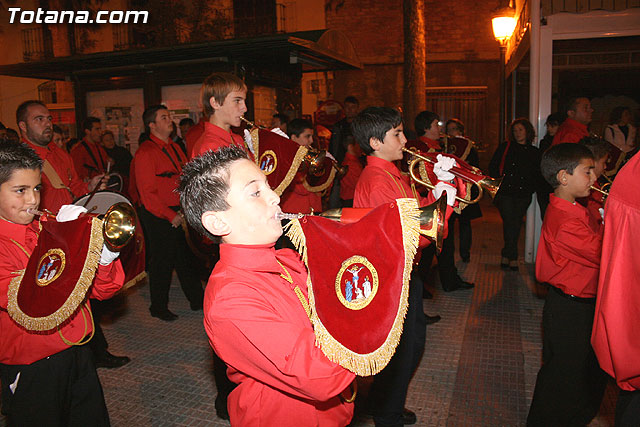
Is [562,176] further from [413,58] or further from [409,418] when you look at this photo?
[413,58]

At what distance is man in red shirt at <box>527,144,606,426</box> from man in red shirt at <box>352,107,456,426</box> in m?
0.75

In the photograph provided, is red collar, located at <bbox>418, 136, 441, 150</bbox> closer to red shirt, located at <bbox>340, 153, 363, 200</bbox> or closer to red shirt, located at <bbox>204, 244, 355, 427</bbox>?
red shirt, located at <bbox>340, 153, 363, 200</bbox>

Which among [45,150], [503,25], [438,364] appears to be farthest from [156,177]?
[503,25]

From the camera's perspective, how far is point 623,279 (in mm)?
1630

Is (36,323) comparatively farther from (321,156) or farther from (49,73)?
(49,73)

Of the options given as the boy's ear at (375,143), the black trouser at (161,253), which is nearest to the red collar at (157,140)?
the black trouser at (161,253)

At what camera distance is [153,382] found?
13.4ft

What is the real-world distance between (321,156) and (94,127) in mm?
4701

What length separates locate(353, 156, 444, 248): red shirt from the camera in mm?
3082

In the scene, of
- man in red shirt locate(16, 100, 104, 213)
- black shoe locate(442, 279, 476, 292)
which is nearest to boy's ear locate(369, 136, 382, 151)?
man in red shirt locate(16, 100, 104, 213)

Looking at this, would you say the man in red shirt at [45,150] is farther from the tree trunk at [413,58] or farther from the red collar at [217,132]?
the tree trunk at [413,58]

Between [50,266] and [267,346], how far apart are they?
1.33 metres

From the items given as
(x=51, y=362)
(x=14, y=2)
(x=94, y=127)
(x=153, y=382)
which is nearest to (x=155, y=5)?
(x=14, y=2)

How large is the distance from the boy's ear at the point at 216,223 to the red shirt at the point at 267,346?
0.19 ft
